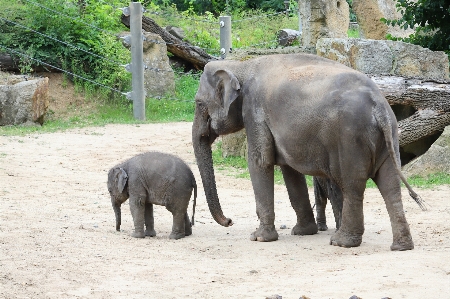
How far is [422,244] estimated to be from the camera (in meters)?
8.12

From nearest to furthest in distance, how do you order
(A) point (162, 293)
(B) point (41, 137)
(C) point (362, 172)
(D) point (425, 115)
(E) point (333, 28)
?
(A) point (162, 293) < (C) point (362, 172) < (D) point (425, 115) < (B) point (41, 137) < (E) point (333, 28)

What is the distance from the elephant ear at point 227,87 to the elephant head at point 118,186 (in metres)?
1.34

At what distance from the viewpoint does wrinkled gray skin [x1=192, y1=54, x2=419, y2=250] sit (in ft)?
24.9

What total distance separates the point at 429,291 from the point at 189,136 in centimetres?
945

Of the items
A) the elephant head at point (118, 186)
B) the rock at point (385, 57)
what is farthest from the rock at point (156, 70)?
the elephant head at point (118, 186)

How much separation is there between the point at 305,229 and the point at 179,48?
11087mm

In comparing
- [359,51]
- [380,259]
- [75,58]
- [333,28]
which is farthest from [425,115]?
[75,58]

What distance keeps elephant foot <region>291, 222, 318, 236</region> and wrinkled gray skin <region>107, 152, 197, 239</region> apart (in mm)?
1157

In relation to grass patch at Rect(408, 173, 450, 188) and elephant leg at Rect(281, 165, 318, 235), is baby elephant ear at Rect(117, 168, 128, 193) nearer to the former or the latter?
elephant leg at Rect(281, 165, 318, 235)

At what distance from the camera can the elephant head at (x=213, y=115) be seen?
8594mm

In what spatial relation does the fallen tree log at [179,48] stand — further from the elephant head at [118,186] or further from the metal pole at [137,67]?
the elephant head at [118,186]

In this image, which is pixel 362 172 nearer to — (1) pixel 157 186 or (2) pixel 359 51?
(1) pixel 157 186

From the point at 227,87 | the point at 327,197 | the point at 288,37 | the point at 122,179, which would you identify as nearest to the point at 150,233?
the point at 122,179

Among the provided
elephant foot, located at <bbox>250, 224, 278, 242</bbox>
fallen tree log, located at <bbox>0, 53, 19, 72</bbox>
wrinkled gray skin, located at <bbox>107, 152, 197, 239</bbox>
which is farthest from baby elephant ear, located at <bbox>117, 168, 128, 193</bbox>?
fallen tree log, located at <bbox>0, 53, 19, 72</bbox>
